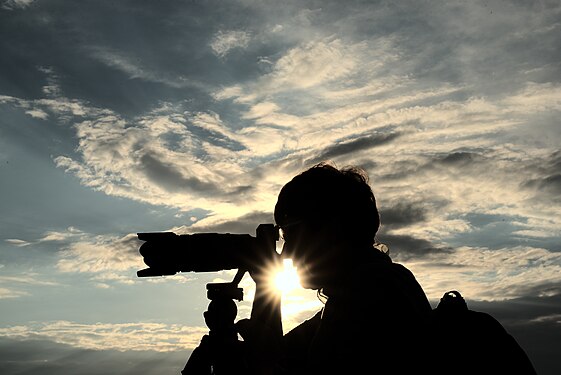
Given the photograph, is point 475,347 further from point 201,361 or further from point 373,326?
point 201,361

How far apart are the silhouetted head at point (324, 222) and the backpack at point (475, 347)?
91cm

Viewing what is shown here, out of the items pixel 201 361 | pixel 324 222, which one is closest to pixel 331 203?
pixel 324 222

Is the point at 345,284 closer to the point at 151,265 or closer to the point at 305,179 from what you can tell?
the point at 305,179

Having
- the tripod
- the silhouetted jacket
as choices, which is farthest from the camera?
the silhouetted jacket

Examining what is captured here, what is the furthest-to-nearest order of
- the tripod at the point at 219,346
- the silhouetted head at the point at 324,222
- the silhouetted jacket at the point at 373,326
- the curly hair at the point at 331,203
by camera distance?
the tripod at the point at 219,346 < the curly hair at the point at 331,203 < the silhouetted head at the point at 324,222 < the silhouetted jacket at the point at 373,326

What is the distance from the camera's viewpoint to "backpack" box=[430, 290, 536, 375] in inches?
135

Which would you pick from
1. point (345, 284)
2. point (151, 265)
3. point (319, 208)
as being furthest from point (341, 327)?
point (151, 265)

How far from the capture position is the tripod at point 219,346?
460 centimetres

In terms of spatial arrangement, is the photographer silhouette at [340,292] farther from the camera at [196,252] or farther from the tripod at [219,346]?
the camera at [196,252]

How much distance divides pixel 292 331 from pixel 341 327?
4.44ft

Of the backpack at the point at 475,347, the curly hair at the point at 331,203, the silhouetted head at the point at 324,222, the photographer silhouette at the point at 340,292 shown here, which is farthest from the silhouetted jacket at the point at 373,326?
the curly hair at the point at 331,203

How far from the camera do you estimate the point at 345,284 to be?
12.6ft

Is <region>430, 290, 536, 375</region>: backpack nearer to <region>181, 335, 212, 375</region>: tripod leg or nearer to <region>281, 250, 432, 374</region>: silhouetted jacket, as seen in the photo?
<region>281, 250, 432, 374</region>: silhouetted jacket

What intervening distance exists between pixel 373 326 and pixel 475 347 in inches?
25.3
